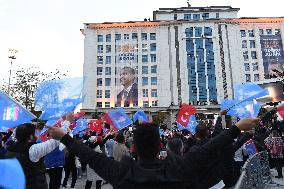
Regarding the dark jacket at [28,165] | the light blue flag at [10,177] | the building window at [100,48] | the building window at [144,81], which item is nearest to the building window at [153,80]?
the building window at [144,81]

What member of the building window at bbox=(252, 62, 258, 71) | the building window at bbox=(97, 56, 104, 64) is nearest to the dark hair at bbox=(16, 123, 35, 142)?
the building window at bbox=(97, 56, 104, 64)

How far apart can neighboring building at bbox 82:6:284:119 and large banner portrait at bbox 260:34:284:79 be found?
20 cm

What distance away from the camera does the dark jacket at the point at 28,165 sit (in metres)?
4.74

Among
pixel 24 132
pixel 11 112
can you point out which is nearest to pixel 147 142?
pixel 11 112

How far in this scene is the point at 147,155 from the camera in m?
2.68

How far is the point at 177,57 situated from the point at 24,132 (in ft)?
224

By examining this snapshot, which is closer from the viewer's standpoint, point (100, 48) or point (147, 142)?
point (147, 142)

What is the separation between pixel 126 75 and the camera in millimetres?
70562

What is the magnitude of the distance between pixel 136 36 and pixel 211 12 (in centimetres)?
1715

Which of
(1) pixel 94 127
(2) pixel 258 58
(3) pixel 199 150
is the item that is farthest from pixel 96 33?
(3) pixel 199 150

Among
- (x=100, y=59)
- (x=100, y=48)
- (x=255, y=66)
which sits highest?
(x=100, y=48)

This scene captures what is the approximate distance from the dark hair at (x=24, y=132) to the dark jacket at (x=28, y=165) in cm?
11

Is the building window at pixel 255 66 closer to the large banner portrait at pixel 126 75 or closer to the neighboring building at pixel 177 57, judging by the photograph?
the neighboring building at pixel 177 57

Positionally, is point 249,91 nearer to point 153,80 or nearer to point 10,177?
point 10,177
